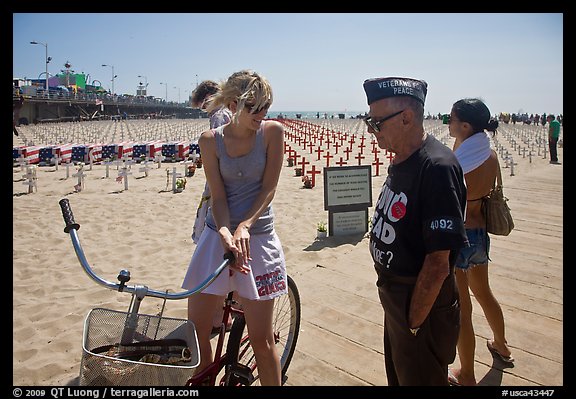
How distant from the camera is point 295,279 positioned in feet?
16.1

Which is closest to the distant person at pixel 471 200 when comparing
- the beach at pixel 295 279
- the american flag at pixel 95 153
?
the beach at pixel 295 279

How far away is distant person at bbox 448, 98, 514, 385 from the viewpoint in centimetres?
286

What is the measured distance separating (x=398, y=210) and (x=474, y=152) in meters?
1.25

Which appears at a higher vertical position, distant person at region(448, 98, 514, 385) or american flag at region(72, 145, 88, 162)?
american flag at region(72, 145, 88, 162)

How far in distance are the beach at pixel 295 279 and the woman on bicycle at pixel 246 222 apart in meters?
0.99

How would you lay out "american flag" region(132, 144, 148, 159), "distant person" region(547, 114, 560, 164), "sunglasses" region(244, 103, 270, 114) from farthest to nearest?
"american flag" region(132, 144, 148, 159)
"distant person" region(547, 114, 560, 164)
"sunglasses" region(244, 103, 270, 114)

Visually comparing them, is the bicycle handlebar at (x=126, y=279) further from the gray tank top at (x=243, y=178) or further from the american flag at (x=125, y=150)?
the american flag at (x=125, y=150)

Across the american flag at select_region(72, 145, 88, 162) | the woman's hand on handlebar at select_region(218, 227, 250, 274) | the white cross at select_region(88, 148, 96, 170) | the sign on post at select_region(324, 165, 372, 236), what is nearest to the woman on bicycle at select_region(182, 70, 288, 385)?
the woman's hand on handlebar at select_region(218, 227, 250, 274)

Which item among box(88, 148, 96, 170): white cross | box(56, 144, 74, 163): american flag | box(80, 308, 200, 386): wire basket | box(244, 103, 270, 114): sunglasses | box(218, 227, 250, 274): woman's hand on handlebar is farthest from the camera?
box(56, 144, 74, 163): american flag

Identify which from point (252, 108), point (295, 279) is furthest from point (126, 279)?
point (295, 279)

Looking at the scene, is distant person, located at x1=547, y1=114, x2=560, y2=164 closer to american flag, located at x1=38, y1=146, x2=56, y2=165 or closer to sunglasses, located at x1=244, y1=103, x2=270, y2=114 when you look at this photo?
sunglasses, located at x1=244, y1=103, x2=270, y2=114

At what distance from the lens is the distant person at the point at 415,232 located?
1810 millimetres

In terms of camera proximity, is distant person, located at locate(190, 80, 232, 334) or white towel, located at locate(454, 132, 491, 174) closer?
white towel, located at locate(454, 132, 491, 174)
